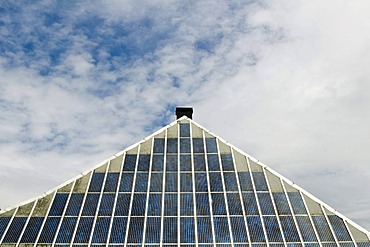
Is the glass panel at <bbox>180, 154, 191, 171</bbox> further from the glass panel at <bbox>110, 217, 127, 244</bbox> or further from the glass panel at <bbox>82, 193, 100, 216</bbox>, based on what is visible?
the glass panel at <bbox>82, 193, 100, 216</bbox>

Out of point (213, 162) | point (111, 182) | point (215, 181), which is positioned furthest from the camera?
point (213, 162)

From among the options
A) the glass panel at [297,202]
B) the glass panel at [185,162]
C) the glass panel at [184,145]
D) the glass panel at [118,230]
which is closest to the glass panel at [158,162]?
the glass panel at [185,162]

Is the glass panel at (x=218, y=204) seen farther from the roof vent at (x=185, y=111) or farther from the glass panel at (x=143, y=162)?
the roof vent at (x=185, y=111)

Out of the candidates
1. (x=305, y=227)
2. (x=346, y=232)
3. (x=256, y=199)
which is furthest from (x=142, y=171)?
(x=346, y=232)

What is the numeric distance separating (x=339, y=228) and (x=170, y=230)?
14504mm

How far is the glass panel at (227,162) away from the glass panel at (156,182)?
6533 mm

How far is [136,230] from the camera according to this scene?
95.0 feet

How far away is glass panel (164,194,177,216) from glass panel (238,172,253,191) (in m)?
6.62

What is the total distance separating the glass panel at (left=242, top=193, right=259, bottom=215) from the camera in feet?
101

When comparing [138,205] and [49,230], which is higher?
[49,230]

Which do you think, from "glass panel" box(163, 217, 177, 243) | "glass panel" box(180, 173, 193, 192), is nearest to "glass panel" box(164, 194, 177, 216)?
"glass panel" box(163, 217, 177, 243)

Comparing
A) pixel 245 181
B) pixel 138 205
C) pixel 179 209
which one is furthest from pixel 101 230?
pixel 245 181

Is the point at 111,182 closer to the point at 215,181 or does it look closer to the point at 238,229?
the point at 215,181

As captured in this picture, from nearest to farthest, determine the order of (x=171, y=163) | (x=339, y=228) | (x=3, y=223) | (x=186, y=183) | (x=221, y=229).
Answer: (x=221, y=229) < (x=339, y=228) < (x=3, y=223) < (x=186, y=183) < (x=171, y=163)
